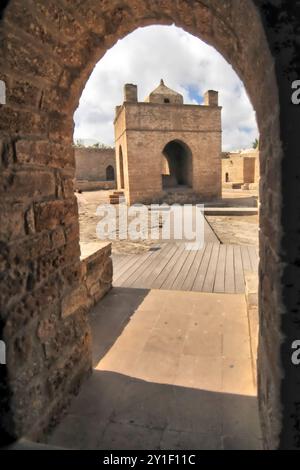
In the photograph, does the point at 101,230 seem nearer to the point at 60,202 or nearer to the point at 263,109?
the point at 60,202

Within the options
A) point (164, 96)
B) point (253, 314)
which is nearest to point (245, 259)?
point (253, 314)

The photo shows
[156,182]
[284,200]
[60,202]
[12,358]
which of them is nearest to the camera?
[284,200]

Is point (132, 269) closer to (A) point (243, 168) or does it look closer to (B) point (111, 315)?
(B) point (111, 315)

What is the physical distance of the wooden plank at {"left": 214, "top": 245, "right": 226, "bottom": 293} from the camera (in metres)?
4.43

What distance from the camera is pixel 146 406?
2.14 m

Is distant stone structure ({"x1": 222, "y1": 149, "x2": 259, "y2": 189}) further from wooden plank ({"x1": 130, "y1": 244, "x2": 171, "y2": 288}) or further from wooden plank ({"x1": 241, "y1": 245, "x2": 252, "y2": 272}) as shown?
wooden plank ({"x1": 130, "y1": 244, "x2": 171, "y2": 288})

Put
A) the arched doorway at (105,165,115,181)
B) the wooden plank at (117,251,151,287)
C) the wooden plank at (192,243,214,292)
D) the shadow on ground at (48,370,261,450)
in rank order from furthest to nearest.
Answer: the arched doorway at (105,165,115,181) < the wooden plank at (117,251,151,287) < the wooden plank at (192,243,214,292) < the shadow on ground at (48,370,261,450)

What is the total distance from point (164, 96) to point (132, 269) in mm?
14712

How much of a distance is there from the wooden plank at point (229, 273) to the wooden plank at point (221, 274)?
6cm

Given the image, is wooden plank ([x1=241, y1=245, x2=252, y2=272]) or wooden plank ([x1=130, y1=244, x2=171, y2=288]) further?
wooden plank ([x1=241, y1=245, x2=252, y2=272])

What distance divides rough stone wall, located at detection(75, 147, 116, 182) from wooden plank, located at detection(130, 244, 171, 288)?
26.3 metres

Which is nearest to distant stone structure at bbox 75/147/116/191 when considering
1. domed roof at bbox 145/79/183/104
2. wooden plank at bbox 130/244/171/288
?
domed roof at bbox 145/79/183/104
